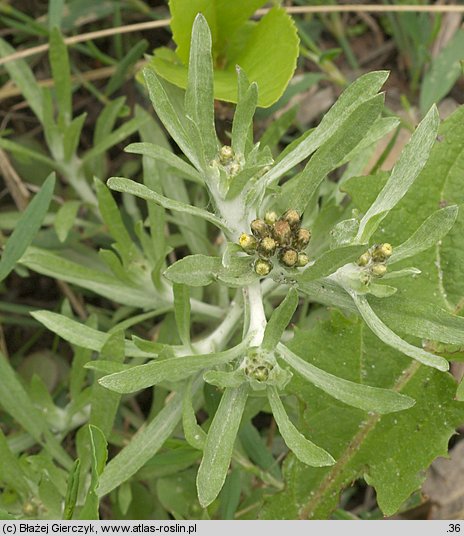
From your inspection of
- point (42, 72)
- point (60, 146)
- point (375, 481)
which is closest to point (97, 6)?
point (42, 72)

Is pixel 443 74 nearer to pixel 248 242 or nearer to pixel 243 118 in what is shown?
pixel 243 118

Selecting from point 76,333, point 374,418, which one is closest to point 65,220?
point 76,333

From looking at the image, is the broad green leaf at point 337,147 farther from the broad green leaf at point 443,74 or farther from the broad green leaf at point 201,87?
the broad green leaf at point 443,74

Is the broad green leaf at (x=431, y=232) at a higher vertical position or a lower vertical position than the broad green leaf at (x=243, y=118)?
lower

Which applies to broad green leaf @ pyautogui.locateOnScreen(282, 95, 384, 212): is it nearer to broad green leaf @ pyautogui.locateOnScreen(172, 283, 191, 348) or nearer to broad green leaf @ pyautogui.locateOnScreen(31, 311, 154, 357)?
broad green leaf @ pyautogui.locateOnScreen(172, 283, 191, 348)

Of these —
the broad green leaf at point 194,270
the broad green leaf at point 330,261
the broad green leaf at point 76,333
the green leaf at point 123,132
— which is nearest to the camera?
the broad green leaf at point 330,261

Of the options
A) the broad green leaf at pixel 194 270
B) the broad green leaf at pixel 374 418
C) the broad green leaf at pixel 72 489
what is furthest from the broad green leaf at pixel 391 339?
the broad green leaf at pixel 72 489

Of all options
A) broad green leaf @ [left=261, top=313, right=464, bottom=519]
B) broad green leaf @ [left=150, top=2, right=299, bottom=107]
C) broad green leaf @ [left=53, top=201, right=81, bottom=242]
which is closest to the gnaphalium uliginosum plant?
broad green leaf @ [left=150, top=2, right=299, bottom=107]
